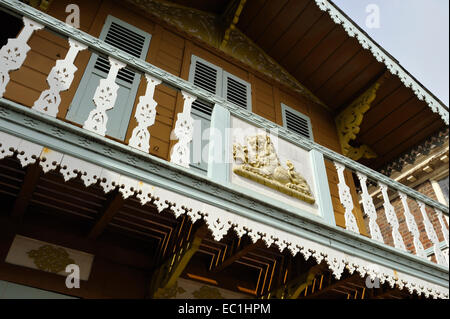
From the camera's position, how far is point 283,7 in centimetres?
834

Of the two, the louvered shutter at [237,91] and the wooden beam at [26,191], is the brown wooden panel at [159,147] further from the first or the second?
the louvered shutter at [237,91]

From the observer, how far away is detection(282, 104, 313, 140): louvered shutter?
8.52 m

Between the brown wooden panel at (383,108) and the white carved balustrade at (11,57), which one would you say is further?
the brown wooden panel at (383,108)

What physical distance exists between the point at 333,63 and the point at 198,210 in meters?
6.20

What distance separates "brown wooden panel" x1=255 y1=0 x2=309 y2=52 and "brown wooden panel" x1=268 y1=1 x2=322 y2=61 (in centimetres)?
8

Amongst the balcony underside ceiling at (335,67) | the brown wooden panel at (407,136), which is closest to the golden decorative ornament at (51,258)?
the balcony underside ceiling at (335,67)

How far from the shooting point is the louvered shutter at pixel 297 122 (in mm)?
8516

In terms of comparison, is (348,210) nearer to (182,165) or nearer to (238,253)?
(238,253)

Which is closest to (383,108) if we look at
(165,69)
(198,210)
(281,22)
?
(281,22)

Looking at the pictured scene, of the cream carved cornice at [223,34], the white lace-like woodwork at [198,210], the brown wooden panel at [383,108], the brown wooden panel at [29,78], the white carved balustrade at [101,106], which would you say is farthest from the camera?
the brown wooden panel at [383,108]

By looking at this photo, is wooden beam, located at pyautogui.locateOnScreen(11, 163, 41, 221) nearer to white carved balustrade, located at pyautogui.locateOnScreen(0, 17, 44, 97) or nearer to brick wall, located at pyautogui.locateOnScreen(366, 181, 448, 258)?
white carved balustrade, located at pyautogui.locateOnScreen(0, 17, 44, 97)

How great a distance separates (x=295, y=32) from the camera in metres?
8.73
